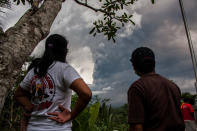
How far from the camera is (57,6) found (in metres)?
2.97

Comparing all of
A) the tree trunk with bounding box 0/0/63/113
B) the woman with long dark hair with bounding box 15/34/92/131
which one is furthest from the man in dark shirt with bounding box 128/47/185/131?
the tree trunk with bounding box 0/0/63/113

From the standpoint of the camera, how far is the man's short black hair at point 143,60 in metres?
1.78

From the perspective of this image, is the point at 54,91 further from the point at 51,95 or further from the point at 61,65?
the point at 61,65

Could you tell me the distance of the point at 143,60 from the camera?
1.77 metres

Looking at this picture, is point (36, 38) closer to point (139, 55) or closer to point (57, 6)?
point (57, 6)

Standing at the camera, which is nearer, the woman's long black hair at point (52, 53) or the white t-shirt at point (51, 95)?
the white t-shirt at point (51, 95)

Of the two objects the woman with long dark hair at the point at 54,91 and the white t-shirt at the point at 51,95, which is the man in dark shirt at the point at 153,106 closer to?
the woman with long dark hair at the point at 54,91

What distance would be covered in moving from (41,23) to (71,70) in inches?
41.3

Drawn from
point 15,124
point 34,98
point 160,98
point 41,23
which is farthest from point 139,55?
point 15,124

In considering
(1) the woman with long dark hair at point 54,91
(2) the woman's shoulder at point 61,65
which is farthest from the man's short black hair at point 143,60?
(2) the woman's shoulder at point 61,65

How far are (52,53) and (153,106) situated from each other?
3.17 ft

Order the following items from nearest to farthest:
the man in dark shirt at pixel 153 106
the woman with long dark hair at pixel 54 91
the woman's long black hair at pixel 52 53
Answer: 1. the man in dark shirt at pixel 153 106
2. the woman with long dark hair at pixel 54 91
3. the woman's long black hair at pixel 52 53

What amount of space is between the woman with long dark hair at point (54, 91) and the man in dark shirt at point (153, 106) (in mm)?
382

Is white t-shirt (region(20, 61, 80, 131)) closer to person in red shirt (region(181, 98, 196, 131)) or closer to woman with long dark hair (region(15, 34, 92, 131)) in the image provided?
woman with long dark hair (region(15, 34, 92, 131))
